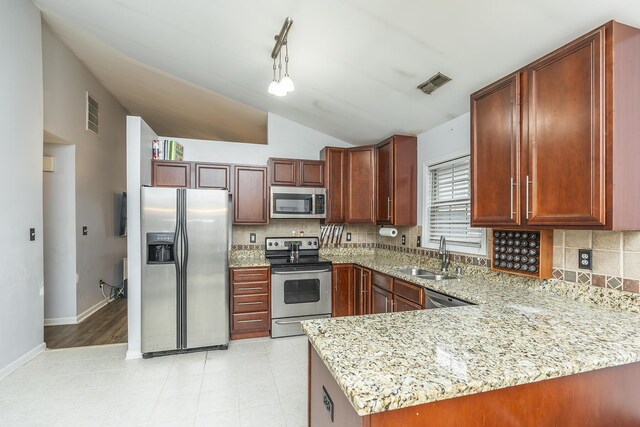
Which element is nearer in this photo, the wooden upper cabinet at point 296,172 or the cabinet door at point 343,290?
the cabinet door at point 343,290

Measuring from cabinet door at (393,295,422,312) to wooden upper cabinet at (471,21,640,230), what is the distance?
0.96 metres

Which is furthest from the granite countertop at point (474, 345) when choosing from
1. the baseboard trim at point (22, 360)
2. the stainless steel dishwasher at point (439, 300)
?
the baseboard trim at point (22, 360)

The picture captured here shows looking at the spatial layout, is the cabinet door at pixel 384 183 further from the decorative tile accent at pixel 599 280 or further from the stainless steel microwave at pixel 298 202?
the decorative tile accent at pixel 599 280

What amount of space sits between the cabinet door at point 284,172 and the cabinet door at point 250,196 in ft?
0.33

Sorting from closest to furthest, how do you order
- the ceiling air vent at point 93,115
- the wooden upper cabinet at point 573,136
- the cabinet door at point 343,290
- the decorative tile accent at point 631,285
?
the wooden upper cabinet at point 573,136, the decorative tile accent at point 631,285, the cabinet door at point 343,290, the ceiling air vent at point 93,115

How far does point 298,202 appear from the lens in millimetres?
3709

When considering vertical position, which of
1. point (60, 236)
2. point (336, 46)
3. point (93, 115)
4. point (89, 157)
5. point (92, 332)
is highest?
point (93, 115)

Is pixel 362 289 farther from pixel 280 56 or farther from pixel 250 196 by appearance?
pixel 280 56

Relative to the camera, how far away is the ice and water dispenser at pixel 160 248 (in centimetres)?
287

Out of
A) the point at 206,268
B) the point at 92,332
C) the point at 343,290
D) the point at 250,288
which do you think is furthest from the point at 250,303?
the point at 92,332

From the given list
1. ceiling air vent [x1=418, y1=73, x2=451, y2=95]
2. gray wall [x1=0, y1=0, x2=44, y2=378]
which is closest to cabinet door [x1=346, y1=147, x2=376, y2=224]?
ceiling air vent [x1=418, y1=73, x2=451, y2=95]

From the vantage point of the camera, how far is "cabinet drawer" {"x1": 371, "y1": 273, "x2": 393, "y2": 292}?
2.86 m

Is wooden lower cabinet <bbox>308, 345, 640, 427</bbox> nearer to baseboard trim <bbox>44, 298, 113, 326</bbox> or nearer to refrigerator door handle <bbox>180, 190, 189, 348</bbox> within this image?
refrigerator door handle <bbox>180, 190, 189, 348</bbox>

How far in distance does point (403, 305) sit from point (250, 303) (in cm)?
165
